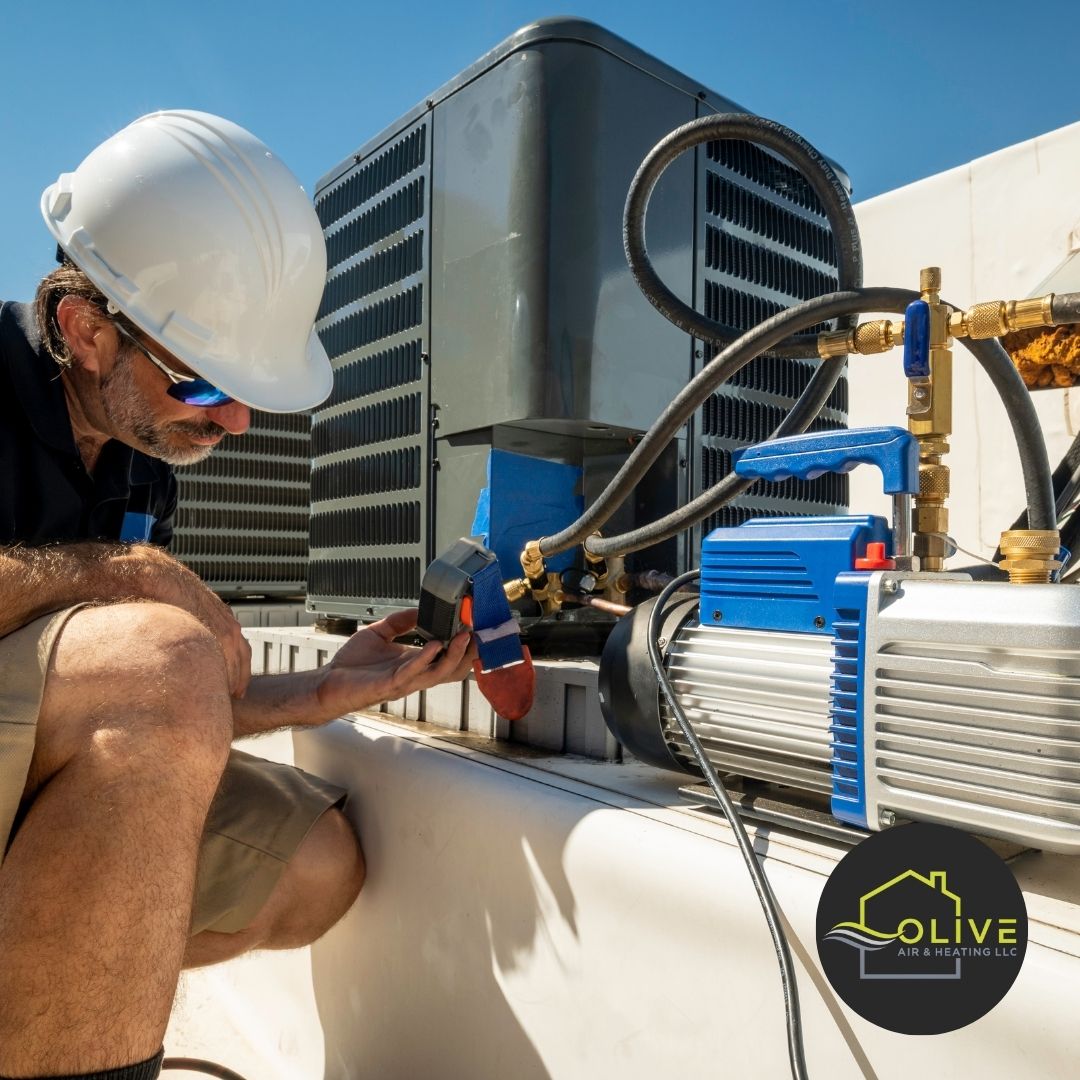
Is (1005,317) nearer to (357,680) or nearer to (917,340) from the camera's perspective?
(917,340)

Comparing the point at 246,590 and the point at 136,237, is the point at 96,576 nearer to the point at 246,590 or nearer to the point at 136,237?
the point at 136,237

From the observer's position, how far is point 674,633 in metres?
0.72

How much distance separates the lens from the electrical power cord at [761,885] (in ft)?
1.60

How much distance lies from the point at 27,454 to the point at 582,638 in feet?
2.22

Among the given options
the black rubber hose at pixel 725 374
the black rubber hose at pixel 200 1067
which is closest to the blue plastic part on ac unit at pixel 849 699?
the black rubber hose at pixel 725 374

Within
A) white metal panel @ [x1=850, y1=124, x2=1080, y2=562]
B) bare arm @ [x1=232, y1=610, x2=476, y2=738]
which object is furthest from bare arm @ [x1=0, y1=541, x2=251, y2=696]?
white metal panel @ [x1=850, y1=124, x2=1080, y2=562]

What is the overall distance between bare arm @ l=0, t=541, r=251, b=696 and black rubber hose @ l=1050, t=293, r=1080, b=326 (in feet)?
2.45

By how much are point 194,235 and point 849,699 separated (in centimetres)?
81

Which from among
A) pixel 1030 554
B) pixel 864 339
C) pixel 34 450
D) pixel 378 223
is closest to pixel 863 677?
pixel 1030 554

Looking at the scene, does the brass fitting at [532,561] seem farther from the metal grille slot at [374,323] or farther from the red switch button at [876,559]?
the red switch button at [876,559]

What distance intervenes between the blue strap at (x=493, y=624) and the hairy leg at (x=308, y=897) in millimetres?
255

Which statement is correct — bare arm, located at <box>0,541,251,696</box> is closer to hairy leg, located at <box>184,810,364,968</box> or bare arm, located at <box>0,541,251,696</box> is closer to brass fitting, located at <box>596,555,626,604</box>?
hairy leg, located at <box>184,810,364,968</box>

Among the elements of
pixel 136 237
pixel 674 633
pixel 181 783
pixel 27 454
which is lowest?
pixel 181 783

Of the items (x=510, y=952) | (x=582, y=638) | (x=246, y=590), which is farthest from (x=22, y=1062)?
(x=246, y=590)
